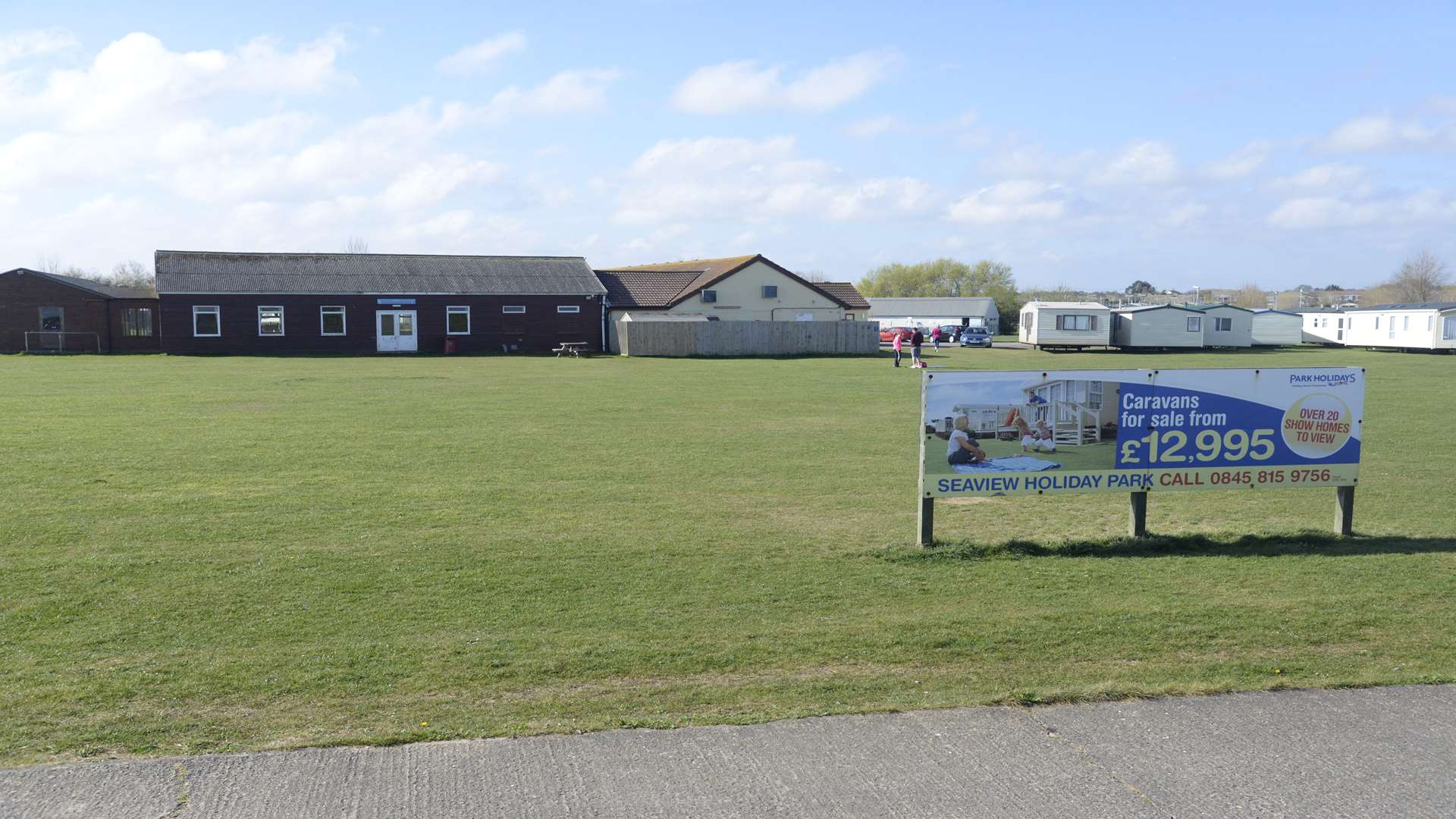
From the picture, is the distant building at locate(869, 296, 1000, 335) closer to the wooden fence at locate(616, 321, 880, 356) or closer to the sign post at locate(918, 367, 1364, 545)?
the wooden fence at locate(616, 321, 880, 356)

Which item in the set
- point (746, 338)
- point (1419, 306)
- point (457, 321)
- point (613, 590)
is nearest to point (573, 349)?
point (457, 321)

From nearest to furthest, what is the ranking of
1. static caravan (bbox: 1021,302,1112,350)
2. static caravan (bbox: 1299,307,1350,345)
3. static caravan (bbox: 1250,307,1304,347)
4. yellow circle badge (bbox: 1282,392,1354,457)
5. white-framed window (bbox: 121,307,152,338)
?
yellow circle badge (bbox: 1282,392,1354,457) → white-framed window (bbox: 121,307,152,338) → static caravan (bbox: 1021,302,1112,350) → static caravan (bbox: 1299,307,1350,345) → static caravan (bbox: 1250,307,1304,347)

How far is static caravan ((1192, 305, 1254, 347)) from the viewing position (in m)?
63.2

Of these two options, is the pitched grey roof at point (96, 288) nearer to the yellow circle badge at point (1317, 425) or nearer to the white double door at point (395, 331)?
the white double door at point (395, 331)

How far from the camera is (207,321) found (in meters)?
47.1

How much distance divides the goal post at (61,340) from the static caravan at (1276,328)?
203 ft

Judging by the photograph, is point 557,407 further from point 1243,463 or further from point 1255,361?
point 1255,361

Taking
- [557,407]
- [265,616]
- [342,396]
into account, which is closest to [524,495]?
[265,616]

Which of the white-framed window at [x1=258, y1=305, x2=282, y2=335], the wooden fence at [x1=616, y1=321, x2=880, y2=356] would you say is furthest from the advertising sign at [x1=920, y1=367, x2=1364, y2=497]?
the white-framed window at [x1=258, y1=305, x2=282, y2=335]

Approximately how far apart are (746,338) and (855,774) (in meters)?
44.1

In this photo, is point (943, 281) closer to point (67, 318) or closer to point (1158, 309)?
point (1158, 309)

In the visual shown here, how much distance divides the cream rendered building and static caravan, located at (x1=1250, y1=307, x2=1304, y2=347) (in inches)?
1026

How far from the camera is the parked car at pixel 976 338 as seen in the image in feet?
227

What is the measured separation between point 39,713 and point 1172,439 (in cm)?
824
